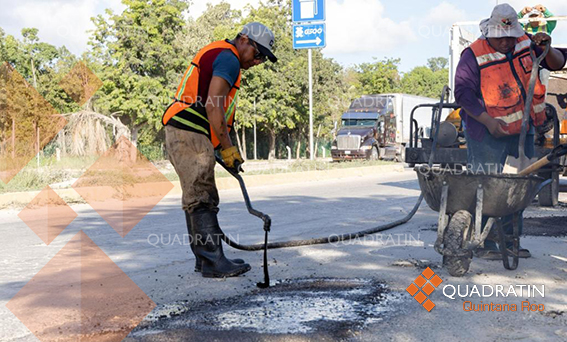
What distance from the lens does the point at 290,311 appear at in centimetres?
388

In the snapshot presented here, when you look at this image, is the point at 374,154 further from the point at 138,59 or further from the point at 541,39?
the point at 541,39

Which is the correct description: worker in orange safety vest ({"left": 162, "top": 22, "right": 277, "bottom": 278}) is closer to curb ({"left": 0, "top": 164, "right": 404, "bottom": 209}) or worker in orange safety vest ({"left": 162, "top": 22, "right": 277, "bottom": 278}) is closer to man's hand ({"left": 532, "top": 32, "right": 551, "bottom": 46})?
man's hand ({"left": 532, "top": 32, "right": 551, "bottom": 46})

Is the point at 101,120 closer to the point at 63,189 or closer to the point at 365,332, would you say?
the point at 63,189

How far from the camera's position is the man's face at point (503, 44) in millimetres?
5129

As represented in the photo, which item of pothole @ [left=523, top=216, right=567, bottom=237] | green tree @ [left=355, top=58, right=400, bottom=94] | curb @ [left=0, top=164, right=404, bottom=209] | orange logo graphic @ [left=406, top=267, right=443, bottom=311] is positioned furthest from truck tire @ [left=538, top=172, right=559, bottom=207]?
green tree @ [left=355, top=58, right=400, bottom=94]

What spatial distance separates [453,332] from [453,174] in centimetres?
158

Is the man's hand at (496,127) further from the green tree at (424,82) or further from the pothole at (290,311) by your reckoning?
the green tree at (424,82)

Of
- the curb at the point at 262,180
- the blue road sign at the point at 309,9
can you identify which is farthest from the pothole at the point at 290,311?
the blue road sign at the point at 309,9

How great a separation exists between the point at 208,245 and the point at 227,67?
1301mm

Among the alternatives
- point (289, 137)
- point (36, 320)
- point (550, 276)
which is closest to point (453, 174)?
point (550, 276)

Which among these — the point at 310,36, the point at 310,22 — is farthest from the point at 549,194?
the point at 310,22

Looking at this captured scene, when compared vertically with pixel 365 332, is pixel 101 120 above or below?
above

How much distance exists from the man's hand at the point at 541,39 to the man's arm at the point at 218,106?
92.5 inches

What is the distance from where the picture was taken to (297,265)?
541 centimetres
